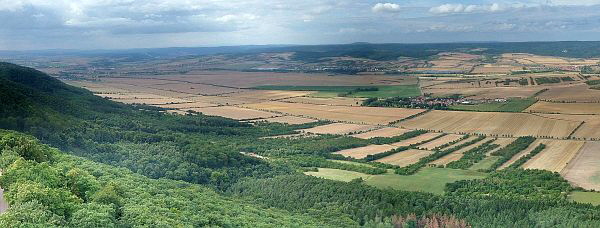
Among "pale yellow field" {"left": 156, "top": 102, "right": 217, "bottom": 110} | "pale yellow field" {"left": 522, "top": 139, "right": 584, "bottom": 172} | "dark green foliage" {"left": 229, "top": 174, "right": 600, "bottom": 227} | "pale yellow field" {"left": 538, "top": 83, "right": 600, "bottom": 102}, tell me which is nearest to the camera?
"dark green foliage" {"left": 229, "top": 174, "right": 600, "bottom": 227}

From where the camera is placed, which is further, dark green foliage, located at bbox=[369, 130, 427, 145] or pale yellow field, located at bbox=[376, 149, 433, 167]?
dark green foliage, located at bbox=[369, 130, 427, 145]

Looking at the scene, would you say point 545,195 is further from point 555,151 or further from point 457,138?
point 457,138

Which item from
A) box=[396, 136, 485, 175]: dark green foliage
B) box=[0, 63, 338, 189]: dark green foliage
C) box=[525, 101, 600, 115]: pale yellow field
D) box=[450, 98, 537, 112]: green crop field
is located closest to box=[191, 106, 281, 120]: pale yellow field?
box=[0, 63, 338, 189]: dark green foliage

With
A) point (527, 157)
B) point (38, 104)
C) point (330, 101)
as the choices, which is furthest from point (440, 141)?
point (38, 104)

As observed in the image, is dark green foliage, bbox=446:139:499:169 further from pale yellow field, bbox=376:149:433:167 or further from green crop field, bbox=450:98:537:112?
green crop field, bbox=450:98:537:112

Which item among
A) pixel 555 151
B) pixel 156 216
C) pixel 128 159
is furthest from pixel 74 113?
pixel 555 151

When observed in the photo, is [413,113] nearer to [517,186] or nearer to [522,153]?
[522,153]
